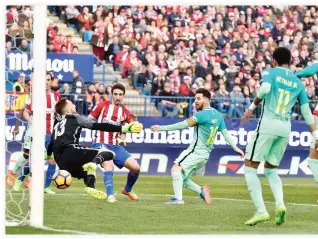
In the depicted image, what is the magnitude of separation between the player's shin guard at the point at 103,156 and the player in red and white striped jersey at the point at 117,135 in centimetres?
91

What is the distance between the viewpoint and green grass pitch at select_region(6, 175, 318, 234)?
11.4m

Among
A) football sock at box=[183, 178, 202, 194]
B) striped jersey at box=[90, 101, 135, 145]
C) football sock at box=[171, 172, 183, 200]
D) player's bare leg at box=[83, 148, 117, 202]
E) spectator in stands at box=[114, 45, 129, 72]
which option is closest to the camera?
player's bare leg at box=[83, 148, 117, 202]

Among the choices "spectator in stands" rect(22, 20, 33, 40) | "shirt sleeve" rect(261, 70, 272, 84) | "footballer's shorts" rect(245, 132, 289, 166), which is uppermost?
"spectator in stands" rect(22, 20, 33, 40)

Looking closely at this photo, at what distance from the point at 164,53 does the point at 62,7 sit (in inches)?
135

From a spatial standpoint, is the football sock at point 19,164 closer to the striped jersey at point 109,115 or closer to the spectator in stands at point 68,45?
the striped jersey at point 109,115

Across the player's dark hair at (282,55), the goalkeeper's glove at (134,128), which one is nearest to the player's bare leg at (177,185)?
the goalkeeper's glove at (134,128)

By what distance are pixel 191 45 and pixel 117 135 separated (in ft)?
45.3

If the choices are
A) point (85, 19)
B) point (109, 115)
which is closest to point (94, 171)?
point (109, 115)

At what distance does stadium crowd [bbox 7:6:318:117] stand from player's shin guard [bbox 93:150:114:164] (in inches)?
432

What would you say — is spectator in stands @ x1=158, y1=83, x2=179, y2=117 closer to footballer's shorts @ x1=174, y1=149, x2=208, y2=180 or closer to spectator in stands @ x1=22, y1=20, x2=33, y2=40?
footballer's shorts @ x1=174, y1=149, x2=208, y2=180

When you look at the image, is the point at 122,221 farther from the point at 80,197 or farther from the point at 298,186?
the point at 298,186

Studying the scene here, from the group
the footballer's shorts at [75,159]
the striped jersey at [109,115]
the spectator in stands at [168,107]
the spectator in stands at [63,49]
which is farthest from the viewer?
the spectator in stands at [63,49]

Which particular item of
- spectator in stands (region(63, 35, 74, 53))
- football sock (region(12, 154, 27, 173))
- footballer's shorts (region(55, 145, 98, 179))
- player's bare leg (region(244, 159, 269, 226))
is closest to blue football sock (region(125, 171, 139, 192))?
footballer's shorts (region(55, 145, 98, 179))

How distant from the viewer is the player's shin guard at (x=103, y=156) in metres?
14.2
